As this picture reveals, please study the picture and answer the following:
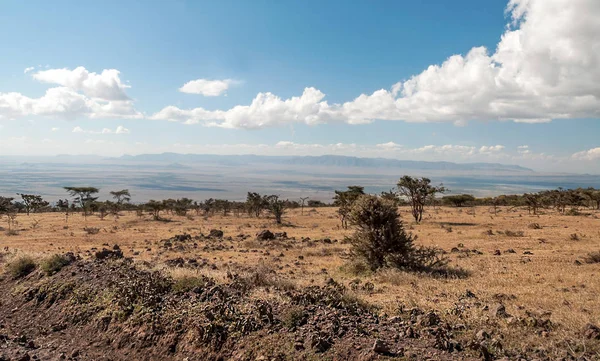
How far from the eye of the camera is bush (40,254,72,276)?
44.4 feet

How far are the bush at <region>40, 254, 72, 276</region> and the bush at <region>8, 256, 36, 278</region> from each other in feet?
2.50

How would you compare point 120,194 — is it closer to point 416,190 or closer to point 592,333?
point 416,190

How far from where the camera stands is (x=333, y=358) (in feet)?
22.3

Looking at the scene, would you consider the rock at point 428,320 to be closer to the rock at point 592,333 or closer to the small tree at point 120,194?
the rock at point 592,333

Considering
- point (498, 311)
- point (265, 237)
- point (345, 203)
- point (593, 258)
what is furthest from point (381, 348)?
point (345, 203)

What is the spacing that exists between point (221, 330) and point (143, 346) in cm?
201

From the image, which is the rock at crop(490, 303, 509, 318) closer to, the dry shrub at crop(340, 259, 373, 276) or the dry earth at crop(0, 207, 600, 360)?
the dry earth at crop(0, 207, 600, 360)

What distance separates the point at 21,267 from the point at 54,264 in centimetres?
184

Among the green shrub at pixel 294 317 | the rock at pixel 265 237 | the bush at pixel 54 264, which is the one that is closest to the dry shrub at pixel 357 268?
the green shrub at pixel 294 317

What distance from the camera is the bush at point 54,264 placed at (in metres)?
13.5

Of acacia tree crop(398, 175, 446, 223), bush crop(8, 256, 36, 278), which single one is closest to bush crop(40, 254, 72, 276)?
bush crop(8, 256, 36, 278)

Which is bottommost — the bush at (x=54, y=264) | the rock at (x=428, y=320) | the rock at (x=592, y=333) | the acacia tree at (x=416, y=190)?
the bush at (x=54, y=264)

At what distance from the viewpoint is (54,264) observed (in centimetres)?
1373

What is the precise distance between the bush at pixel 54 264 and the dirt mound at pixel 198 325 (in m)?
1.43
